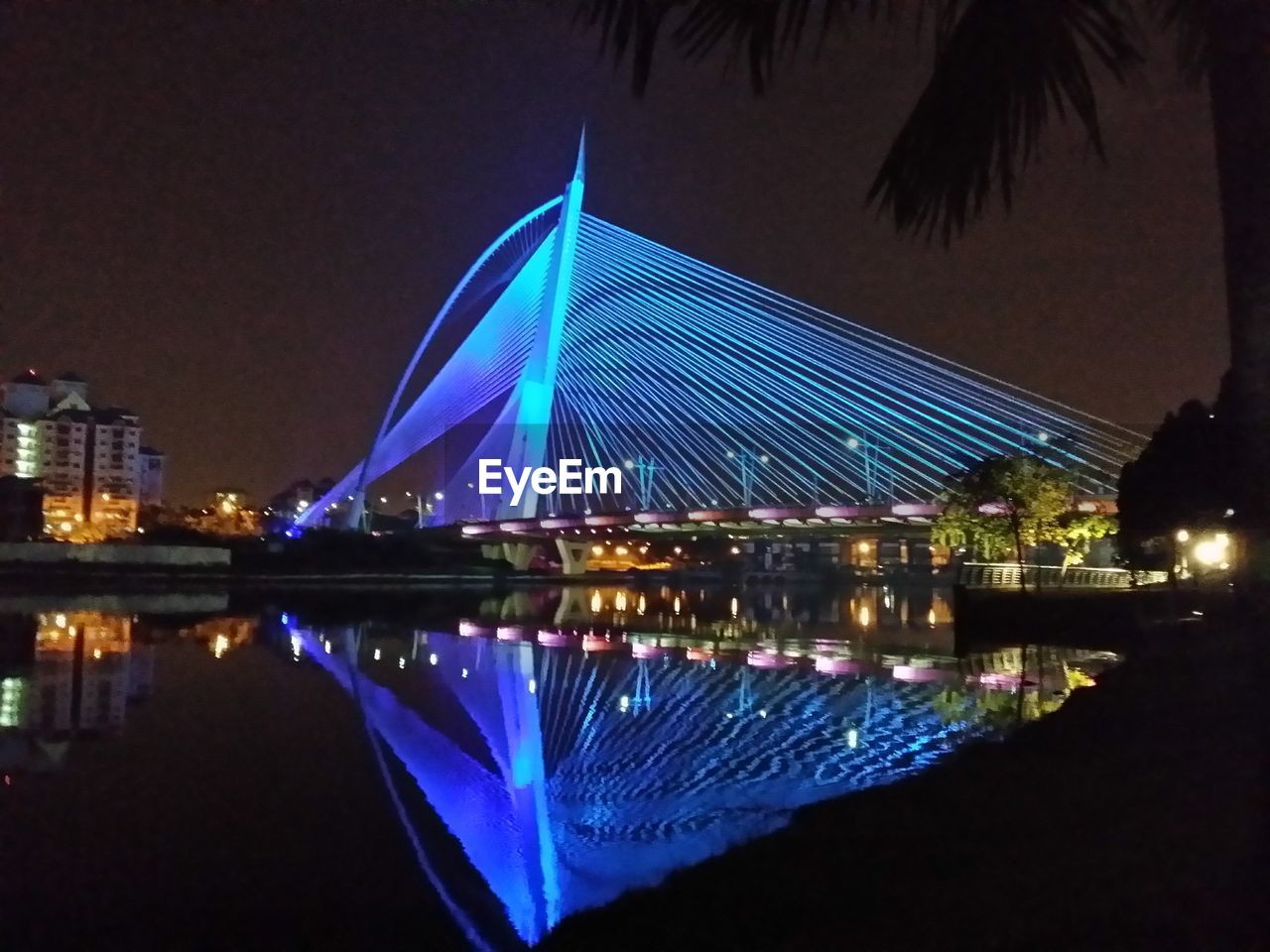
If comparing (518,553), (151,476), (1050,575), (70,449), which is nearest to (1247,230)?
(1050,575)

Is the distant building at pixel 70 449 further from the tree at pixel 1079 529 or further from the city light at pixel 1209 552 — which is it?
the city light at pixel 1209 552

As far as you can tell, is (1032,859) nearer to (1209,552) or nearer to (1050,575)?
(1209,552)

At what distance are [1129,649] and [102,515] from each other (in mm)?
100575

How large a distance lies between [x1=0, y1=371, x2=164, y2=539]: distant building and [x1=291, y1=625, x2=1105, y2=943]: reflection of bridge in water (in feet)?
301

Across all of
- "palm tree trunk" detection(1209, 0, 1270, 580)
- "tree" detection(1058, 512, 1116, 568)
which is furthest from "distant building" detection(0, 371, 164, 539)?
"palm tree trunk" detection(1209, 0, 1270, 580)

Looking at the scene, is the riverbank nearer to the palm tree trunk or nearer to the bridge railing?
the palm tree trunk

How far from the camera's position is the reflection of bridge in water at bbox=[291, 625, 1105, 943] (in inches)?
296

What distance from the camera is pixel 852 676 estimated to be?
1881 cm

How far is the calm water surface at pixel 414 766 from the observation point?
6414 mm

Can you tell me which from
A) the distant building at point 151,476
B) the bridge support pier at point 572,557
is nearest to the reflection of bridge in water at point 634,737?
the bridge support pier at point 572,557

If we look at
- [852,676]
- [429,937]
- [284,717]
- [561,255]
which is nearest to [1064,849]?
[429,937]

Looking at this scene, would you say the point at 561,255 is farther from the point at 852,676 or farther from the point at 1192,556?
the point at 852,676

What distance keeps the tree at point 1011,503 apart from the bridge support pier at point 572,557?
3986cm

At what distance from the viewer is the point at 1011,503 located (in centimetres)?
2792
